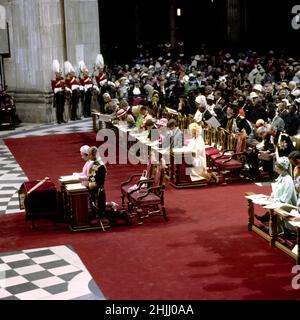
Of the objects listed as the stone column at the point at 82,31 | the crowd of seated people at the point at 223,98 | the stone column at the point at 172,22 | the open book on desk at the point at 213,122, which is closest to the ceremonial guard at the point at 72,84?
the crowd of seated people at the point at 223,98

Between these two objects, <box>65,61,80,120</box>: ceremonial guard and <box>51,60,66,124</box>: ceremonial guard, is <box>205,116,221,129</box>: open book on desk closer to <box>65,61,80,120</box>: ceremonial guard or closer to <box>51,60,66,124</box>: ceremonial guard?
<box>51,60,66,124</box>: ceremonial guard

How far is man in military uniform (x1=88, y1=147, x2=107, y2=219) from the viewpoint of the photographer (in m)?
10.3

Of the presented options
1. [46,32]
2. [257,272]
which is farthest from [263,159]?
[46,32]

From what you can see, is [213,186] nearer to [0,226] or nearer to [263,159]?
[263,159]

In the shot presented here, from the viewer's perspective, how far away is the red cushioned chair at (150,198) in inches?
425

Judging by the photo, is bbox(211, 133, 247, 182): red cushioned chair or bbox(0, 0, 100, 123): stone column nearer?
bbox(211, 133, 247, 182): red cushioned chair

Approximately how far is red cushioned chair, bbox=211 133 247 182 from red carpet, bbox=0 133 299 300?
42cm

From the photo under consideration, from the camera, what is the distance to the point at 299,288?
785 centimetres

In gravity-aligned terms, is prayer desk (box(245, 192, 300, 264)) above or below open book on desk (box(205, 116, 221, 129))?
below

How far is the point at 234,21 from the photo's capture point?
31.9m

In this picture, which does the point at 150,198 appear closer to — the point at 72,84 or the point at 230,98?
the point at 230,98

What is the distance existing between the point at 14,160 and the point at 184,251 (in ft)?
26.9

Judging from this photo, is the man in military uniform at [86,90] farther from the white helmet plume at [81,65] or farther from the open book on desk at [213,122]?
the open book on desk at [213,122]

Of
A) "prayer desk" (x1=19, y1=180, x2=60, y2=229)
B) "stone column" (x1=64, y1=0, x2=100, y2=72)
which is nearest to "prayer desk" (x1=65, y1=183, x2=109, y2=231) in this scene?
"prayer desk" (x1=19, y1=180, x2=60, y2=229)
